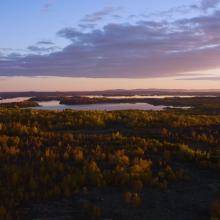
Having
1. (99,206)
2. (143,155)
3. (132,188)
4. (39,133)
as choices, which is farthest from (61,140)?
(99,206)

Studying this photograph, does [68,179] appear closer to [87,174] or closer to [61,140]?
[87,174]

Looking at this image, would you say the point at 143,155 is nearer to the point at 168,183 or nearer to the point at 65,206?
the point at 168,183

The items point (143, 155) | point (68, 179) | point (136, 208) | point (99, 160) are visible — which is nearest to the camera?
point (136, 208)

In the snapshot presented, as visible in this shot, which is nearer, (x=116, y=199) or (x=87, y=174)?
(x=116, y=199)

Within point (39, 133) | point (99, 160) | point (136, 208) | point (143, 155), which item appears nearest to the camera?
point (136, 208)

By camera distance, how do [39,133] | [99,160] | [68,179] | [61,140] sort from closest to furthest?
[68,179] → [99,160] → [61,140] → [39,133]

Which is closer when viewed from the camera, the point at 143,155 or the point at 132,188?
the point at 132,188
